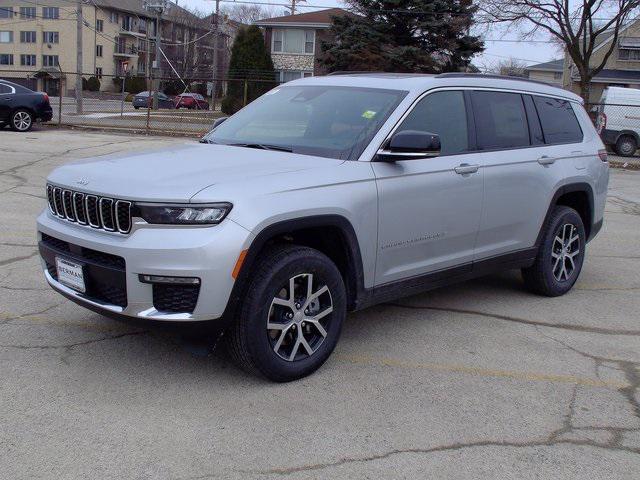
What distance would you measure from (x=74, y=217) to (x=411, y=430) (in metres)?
2.30

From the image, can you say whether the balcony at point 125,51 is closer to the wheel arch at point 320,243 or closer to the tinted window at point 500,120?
the tinted window at point 500,120

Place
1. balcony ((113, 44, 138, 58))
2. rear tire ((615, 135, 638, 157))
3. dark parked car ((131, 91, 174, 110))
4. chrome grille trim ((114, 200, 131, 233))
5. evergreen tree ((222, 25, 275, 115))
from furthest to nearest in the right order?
1. balcony ((113, 44, 138, 58))
2. evergreen tree ((222, 25, 275, 115))
3. dark parked car ((131, 91, 174, 110))
4. rear tire ((615, 135, 638, 157))
5. chrome grille trim ((114, 200, 131, 233))

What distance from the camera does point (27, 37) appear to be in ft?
260

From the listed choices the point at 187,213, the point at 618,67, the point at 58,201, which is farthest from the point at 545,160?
the point at 618,67

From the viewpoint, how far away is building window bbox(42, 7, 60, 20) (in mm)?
77312

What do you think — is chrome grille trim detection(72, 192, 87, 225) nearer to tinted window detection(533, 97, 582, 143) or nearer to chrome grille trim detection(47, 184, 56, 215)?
chrome grille trim detection(47, 184, 56, 215)

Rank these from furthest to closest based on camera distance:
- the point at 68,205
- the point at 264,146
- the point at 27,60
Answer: the point at 27,60 < the point at 264,146 < the point at 68,205

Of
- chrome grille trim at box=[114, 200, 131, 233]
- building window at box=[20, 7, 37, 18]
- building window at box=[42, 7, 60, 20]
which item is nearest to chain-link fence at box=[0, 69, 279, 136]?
building window at box=[20, 7, 37, 18]

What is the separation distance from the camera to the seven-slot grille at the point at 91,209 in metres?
3.86

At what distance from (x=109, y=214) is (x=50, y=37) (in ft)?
272

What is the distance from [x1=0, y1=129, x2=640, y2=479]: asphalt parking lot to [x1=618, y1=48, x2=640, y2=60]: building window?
5310 centimetres

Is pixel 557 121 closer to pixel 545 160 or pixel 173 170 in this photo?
pixel 545 160

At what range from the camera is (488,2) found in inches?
1210

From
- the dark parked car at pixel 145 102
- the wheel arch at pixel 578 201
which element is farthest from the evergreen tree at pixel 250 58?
the wheel arch at pixel 578 201
